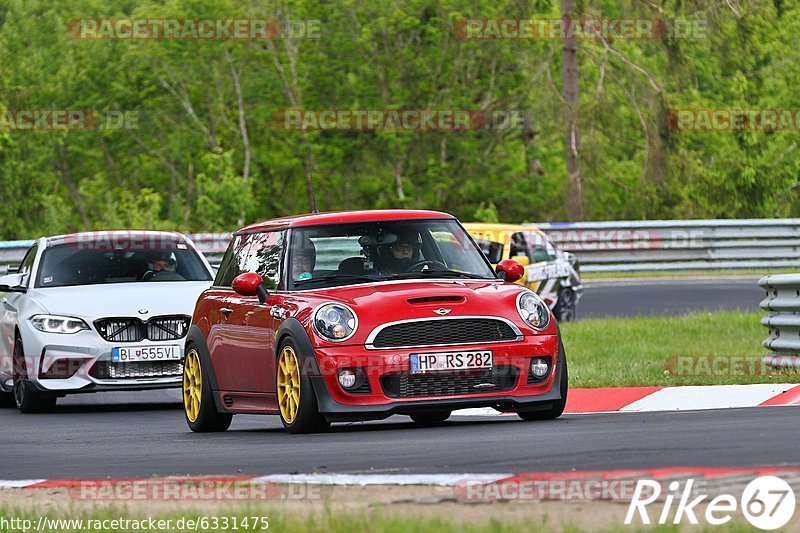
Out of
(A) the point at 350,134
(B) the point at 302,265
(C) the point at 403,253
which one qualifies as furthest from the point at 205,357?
(A) the point at 350,134

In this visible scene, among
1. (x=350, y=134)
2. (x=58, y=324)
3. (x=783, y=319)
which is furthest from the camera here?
(x=350, y=134)

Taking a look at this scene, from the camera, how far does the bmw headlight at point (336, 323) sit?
10.6 meters

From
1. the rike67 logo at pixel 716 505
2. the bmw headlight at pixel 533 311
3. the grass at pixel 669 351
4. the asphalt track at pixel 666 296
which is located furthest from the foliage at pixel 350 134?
the rike67 logo at pixel 716 505

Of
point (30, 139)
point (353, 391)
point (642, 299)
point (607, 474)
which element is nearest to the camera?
point (607, 474)

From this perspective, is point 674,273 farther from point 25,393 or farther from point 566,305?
point 25,393

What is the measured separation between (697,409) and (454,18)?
3619 centimetres

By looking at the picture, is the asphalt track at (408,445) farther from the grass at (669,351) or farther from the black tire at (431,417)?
the grass at (669,351)

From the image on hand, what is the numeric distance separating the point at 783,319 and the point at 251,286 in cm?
485

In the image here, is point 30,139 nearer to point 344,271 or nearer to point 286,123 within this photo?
point 286,123

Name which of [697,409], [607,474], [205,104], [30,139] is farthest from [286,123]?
[607,474]

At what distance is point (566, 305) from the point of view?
2373 centimetres

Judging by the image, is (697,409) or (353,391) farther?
(697,409)

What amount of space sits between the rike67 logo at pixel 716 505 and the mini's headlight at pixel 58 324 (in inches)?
350

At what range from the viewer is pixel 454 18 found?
1868 inches
